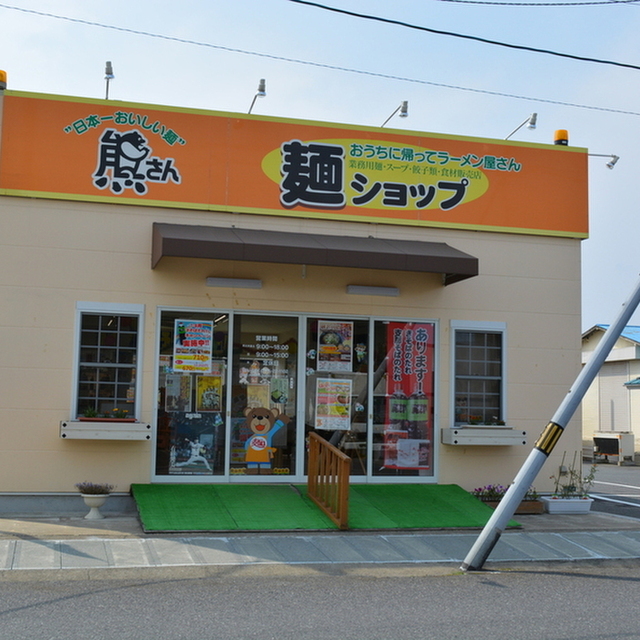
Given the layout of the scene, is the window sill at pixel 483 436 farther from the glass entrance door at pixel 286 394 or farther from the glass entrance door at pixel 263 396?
the glass entrance door at pixel 263 396

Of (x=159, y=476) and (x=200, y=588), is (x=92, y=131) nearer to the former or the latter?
(x=159, y=476)

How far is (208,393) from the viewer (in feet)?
36.3

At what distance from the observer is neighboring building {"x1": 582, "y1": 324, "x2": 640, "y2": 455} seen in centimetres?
2525

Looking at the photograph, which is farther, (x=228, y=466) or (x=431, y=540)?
(x=228, y=466)

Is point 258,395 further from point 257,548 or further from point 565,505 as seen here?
point 565,505

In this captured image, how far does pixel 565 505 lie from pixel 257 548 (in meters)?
5.04

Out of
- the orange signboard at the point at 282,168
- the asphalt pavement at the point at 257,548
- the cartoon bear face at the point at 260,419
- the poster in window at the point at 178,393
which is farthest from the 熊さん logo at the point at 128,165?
the asphalt pavement at the point at 257,548

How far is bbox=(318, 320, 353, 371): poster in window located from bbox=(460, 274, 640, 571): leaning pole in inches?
155

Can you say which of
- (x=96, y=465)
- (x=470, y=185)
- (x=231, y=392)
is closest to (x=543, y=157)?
(x=470, y=185)

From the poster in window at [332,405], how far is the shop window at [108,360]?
262cm

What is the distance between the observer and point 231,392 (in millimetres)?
11133

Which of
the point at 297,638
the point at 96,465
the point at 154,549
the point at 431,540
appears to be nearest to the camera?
the point at 297,638

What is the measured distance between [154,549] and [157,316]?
142 inches

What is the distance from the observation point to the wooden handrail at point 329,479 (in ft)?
30.9
